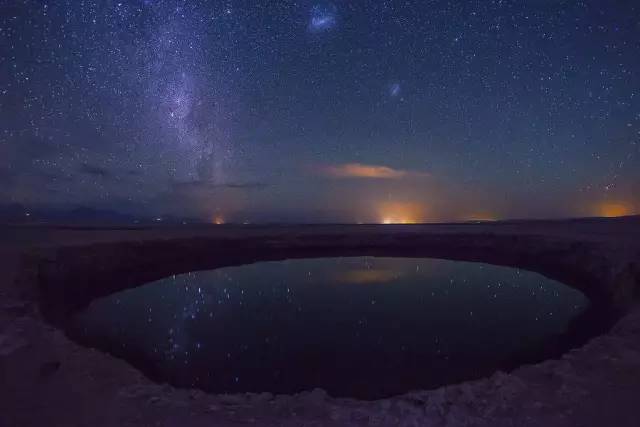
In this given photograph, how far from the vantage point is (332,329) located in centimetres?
1152

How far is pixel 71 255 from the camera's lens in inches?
798

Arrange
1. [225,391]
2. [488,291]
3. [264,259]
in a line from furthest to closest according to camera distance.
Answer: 1. [264,259]
2. [488,291]
3. [225,391]

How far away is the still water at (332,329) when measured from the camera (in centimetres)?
827

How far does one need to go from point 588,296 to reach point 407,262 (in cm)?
1318

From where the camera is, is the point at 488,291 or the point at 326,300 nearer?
the point at 326,300

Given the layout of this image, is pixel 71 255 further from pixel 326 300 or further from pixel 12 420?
pixel 12 420

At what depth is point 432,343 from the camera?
33.2 feet

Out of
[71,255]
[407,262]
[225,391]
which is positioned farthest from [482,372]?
[71,255]

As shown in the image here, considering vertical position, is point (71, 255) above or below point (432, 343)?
above

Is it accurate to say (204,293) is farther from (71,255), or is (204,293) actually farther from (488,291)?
(488,291)

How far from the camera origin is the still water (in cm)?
827

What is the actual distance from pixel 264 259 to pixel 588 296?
2190 cm

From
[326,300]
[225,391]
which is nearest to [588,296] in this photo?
[326,300]

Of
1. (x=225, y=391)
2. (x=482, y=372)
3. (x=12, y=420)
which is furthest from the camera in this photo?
(x=482, y=372)
